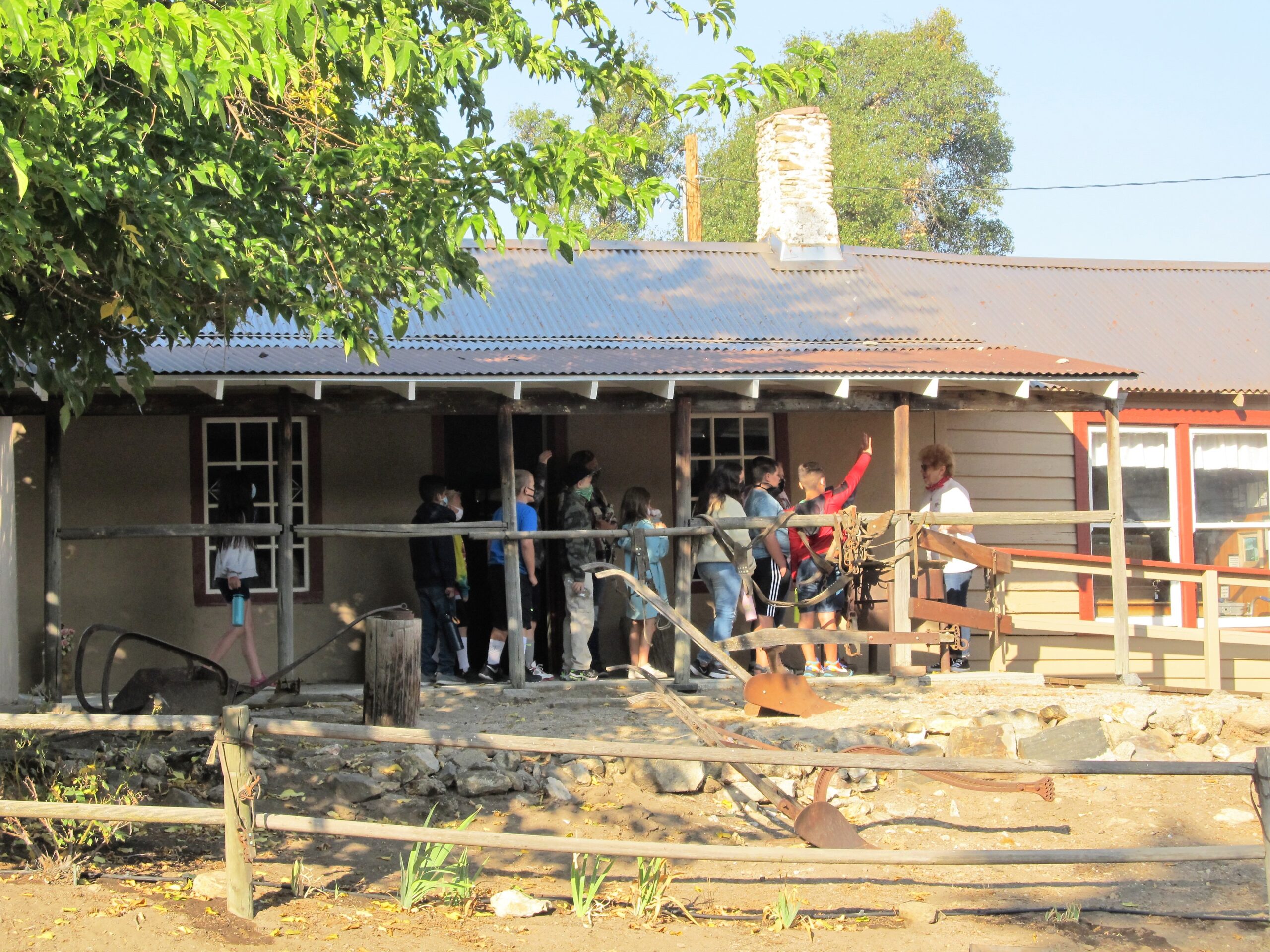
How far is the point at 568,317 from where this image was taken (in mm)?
11102

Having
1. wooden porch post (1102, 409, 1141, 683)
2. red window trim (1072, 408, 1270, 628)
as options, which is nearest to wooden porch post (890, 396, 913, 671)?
wooden porch post (1102, 409, 1141, 683)

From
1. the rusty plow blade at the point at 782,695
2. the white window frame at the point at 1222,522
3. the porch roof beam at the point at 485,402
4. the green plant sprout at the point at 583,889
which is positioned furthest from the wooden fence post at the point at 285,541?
the white window frame at the point at 1222,522

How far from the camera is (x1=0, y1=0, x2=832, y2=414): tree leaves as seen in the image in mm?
4223

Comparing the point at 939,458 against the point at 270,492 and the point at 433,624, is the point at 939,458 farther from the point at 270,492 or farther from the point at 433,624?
the point at 270,492

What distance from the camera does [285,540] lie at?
9.09m

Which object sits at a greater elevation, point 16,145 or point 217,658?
point 16,145

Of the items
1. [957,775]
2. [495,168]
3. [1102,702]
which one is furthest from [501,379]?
[1102,702]

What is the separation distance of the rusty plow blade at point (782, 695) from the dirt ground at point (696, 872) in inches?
7.6

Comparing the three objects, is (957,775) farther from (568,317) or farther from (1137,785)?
(568,317)

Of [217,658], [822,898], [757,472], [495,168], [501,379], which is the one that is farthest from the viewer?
[757,472]

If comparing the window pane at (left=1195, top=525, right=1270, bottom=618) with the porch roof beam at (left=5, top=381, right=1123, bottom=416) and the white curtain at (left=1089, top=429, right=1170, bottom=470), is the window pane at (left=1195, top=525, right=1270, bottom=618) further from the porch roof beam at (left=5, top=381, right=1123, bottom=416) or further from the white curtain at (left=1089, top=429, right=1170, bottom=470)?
Result: the porch roof beam at (left=5, top=381, right=1123, bottom=416)

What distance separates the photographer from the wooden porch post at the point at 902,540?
9391 millimetres

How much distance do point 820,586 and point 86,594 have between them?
5741 millimetres

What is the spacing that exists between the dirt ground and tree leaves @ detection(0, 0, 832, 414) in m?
2.22
